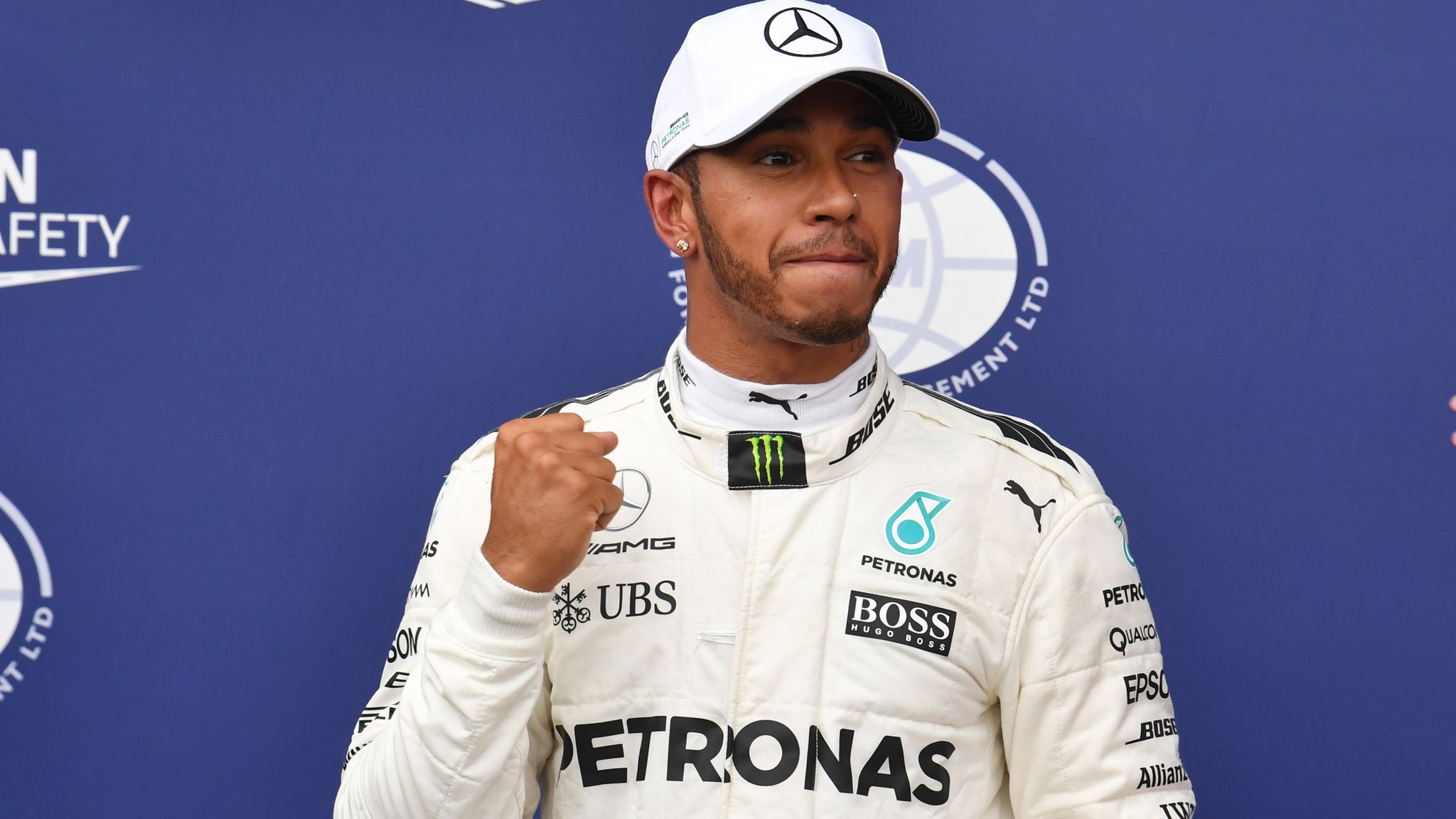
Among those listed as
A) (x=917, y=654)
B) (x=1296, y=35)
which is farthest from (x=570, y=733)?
(x=1296, y=35)

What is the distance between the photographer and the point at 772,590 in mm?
1267

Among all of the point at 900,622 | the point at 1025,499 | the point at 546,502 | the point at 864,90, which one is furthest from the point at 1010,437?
the point at 546,502

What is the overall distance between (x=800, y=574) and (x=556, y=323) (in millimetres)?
662

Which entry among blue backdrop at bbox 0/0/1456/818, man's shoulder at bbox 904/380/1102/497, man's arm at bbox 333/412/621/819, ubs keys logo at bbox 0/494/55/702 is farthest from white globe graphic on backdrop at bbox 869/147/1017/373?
ubs keys logo at bbox 0/494/55/702

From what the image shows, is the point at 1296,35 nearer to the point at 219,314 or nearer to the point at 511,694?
the point at 511,694

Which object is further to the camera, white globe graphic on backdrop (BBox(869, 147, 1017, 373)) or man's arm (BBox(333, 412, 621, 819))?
white globe graphic on backdrop (BBox(869, 147, 1017, 373))

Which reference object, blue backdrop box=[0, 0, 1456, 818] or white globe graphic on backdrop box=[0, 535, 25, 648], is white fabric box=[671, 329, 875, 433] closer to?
blue backdrop box=[0, 0, 1456, 818]

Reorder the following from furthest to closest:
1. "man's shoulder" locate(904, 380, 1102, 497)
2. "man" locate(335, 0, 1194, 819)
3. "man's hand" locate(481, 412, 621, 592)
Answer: "man's shoulder" locate(904, 380, 1102, 497)
"man" locate(335, 0, 1194, 819)
"man's hand" locate(481, 412, 621, 592)

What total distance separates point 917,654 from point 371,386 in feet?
2.82

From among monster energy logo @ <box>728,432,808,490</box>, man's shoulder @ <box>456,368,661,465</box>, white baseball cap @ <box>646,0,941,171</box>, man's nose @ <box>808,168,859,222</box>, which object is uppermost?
white baseball cap @ <box>646,0,941,171</box>

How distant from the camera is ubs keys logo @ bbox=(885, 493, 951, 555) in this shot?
1295 mm

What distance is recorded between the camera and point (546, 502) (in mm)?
1142

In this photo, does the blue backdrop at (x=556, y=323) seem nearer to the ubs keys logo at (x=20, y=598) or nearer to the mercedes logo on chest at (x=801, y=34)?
the ubs keys logo at (x=20, y=598)

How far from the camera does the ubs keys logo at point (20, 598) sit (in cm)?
181
